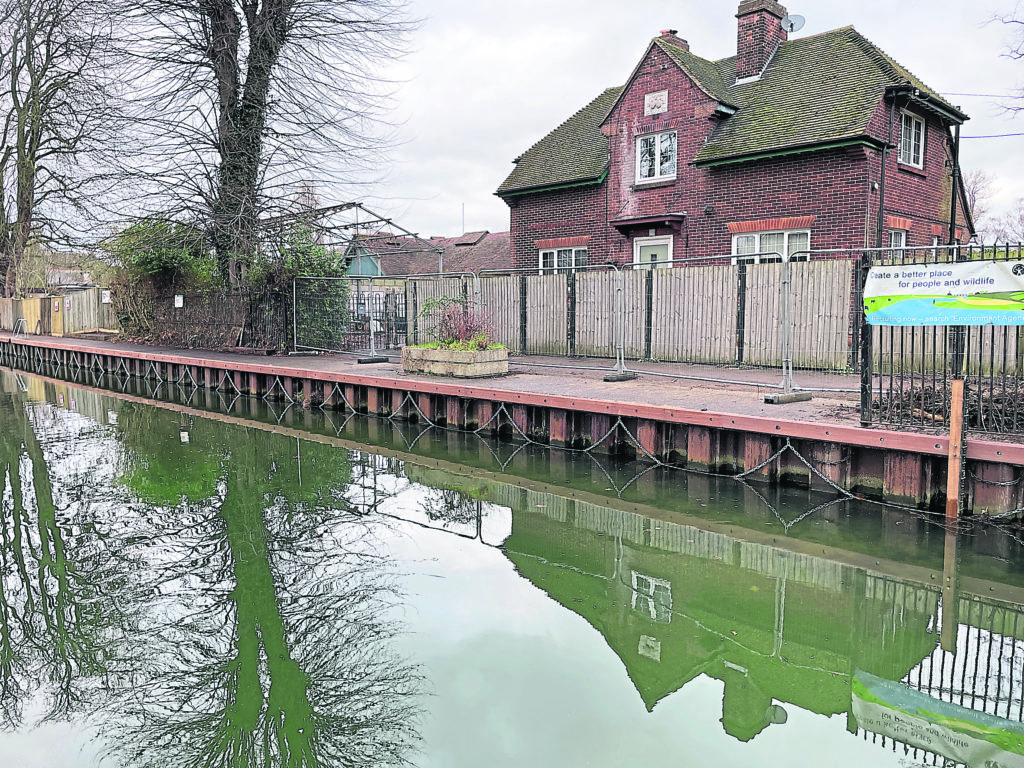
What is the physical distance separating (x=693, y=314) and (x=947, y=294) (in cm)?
716

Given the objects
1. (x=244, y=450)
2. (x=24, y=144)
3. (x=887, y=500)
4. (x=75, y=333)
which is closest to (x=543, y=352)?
(x=244, y=450)

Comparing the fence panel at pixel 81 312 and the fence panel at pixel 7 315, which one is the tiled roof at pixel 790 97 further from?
the fence panel at pixel 7 315

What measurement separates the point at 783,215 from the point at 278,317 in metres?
12.4

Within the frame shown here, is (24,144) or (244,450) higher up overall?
(24,144)

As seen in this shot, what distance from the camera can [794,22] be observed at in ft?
65.7

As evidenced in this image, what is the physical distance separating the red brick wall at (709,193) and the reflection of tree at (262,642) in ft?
38.5

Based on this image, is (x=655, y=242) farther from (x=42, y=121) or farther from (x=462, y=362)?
(x=42, y=121)

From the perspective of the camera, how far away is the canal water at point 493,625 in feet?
14.2

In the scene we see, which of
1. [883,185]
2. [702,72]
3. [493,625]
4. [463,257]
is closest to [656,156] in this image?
[702,72]

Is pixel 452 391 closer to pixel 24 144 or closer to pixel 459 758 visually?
pixel 459 758

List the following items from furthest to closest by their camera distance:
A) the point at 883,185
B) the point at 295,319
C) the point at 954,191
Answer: the point at 295,319, the point at 954,191, the point at 883,185

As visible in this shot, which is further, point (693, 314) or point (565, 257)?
point (565, 257)

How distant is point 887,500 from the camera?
8.15 metres

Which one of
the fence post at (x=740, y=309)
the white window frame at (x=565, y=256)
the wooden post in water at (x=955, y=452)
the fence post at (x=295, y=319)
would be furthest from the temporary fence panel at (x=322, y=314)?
the wooden post in water at (x=955, y=452)
